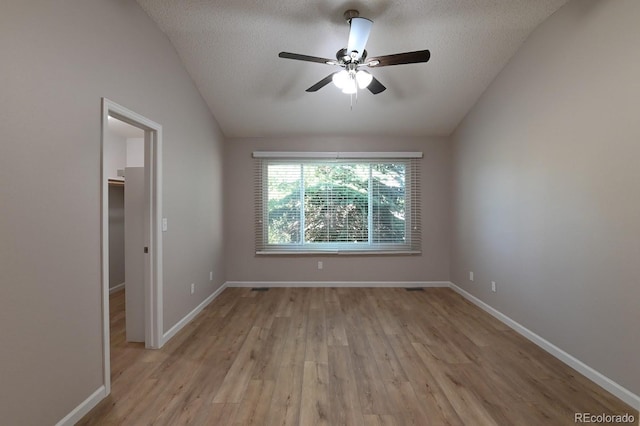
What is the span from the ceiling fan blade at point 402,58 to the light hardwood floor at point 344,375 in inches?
98.2

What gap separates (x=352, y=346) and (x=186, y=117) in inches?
121

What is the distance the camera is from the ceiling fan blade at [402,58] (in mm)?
2254

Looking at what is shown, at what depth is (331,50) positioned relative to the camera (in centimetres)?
307

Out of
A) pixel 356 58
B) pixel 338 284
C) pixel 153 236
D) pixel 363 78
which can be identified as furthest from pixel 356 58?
pixel 338 284

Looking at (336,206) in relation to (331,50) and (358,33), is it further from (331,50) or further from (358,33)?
(358,33)

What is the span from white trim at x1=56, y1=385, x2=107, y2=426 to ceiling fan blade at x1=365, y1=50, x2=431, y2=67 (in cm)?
314

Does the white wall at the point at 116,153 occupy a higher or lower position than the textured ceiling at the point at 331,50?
lower

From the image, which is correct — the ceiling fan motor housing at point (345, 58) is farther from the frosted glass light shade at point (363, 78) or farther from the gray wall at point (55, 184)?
the gray wall at point (55, 184)

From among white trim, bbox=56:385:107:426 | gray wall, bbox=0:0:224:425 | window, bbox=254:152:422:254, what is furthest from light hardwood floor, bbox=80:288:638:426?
window, bbox=254:152:422:254

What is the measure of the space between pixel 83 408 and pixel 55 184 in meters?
1.41

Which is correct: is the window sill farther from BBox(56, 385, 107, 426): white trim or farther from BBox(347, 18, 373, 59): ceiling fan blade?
BBox(347, 18, 373, 59): ceiling fan blade

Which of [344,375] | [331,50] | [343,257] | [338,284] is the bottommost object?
[344,375]

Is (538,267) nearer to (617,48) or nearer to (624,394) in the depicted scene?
(624,394)

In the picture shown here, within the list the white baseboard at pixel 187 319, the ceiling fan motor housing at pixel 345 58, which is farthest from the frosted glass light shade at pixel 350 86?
the white baseboard at pixel 187 319
